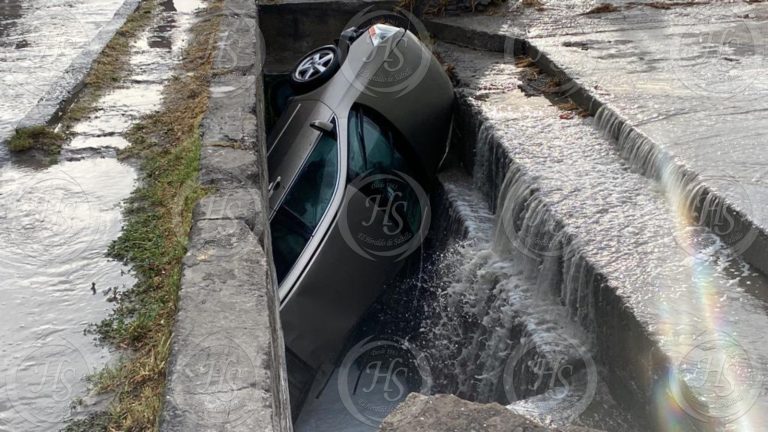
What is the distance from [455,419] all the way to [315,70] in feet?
14.4

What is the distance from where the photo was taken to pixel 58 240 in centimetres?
364

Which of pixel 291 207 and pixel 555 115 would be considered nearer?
pixel 291 207

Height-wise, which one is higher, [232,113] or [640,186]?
[232,113]

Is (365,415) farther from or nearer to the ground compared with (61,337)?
nearer to the ground

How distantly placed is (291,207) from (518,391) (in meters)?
1.92

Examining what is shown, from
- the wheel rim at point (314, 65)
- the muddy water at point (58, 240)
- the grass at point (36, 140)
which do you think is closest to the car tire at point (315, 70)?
the wheel rim at point (314, 65)

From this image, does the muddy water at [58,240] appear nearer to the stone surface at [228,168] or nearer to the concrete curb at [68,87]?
the concrete curb at [68,87]

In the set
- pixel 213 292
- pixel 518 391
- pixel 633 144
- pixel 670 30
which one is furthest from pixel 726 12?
pixel 213 292

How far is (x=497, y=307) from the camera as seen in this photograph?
Result: 4.41m

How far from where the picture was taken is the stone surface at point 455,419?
219 cm

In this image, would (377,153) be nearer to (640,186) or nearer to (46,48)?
(640,186)

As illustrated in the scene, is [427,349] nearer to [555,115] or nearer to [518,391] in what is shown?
[518,391]

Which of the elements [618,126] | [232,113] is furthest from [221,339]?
[618,126]

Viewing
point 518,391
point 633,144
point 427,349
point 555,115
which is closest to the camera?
point 518,391
